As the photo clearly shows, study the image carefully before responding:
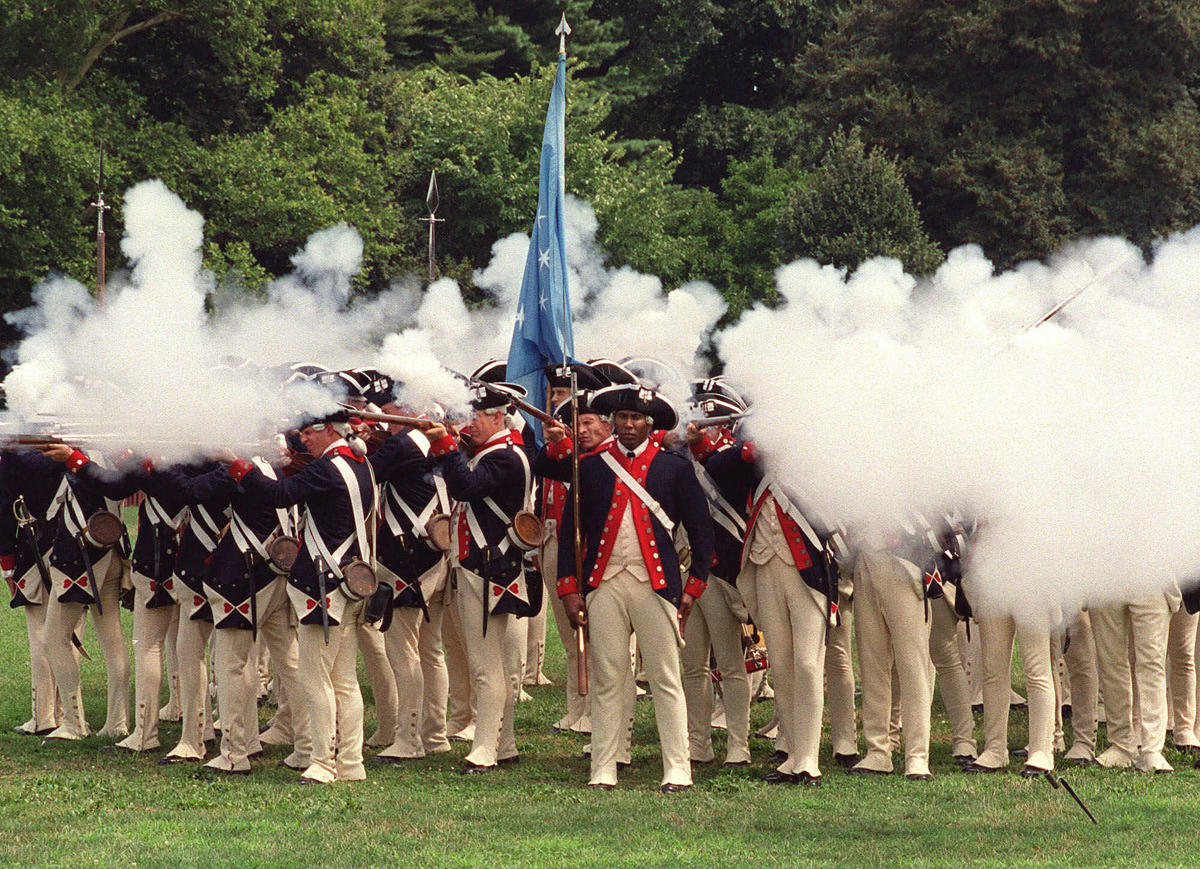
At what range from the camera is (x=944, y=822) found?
843 centimetres

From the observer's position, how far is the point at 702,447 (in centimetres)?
1074

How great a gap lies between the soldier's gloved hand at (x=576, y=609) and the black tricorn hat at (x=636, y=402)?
1.09 meters

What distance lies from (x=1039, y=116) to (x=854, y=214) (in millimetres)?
5527

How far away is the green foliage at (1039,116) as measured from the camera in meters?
32.6

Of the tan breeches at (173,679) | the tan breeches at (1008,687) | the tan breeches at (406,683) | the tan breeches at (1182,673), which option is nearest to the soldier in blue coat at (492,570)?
the tan breeches at (406,683)

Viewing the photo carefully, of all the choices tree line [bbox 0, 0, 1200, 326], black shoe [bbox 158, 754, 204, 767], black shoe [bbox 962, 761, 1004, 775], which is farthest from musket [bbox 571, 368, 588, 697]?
tree line [bbox 0, 0, 1200, 326]

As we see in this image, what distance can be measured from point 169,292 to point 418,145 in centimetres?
2396

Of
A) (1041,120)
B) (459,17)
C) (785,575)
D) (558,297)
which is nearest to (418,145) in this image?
(459,17)

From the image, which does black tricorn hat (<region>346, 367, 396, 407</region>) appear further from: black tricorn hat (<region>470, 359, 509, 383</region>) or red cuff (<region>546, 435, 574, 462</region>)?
Answer: red cuff (<region>546, 435, 574, 462</region>)

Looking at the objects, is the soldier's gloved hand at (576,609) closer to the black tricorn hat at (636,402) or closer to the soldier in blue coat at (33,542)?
the black tricorn hat at (636,402)

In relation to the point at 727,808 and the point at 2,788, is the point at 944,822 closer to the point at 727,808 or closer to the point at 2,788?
the point at 727,808

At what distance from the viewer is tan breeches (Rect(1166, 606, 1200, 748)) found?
34.1 ft

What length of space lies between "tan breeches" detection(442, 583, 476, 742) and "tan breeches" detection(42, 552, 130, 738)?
2.19 meters

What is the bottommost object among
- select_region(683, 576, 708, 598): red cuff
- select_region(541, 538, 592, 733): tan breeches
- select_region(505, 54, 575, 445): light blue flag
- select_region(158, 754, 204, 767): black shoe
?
select_region(158, 754, 204, 767): black shoe
